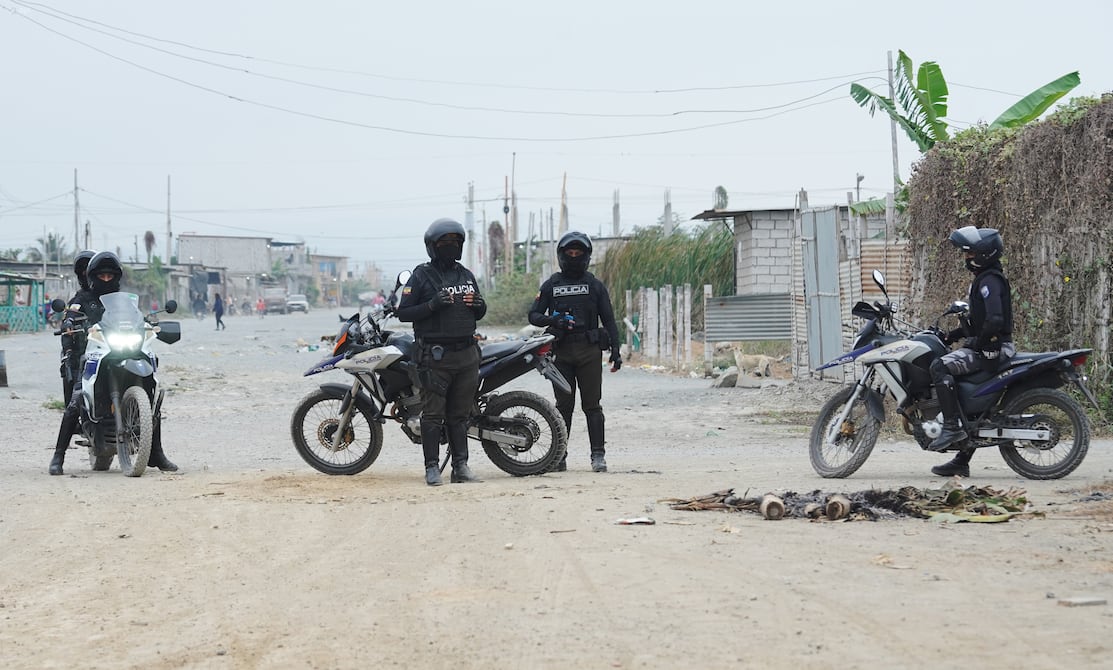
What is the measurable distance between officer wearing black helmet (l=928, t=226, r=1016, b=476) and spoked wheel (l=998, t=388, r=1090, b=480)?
33cm

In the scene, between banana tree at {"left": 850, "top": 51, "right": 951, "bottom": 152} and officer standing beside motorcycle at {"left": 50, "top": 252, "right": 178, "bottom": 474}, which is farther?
banana tree at {"left": 850, "top": 51, "right": 951, "bottom": 152}

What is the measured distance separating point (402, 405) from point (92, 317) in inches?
110

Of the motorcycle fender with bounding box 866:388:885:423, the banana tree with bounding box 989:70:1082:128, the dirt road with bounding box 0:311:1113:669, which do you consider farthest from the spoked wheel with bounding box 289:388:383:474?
the banana tree with bounding box 989:70:1082:128

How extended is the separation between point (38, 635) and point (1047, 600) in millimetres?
3795

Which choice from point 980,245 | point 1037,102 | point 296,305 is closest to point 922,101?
point 1037,102

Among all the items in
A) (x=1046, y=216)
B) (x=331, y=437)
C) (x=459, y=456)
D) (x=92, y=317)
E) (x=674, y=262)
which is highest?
(x=674, y=262)

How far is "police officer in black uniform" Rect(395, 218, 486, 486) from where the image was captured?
932cm

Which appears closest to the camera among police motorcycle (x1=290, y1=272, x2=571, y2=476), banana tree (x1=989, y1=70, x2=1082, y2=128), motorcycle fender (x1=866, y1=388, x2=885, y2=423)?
motorcycle fender (x1=866, y1=388, x2=885, y2=423)

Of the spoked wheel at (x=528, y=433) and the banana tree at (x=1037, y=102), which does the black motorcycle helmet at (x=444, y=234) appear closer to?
the spoked wheel at (x=528, y=433)

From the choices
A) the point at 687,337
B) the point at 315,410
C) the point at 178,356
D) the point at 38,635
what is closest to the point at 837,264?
the point at 687,337

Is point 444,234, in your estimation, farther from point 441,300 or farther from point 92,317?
point 92,317

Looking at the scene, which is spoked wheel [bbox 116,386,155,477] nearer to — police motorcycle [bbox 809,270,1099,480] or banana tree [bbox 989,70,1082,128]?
police motorcycle [bbox 809,270,1099,480]

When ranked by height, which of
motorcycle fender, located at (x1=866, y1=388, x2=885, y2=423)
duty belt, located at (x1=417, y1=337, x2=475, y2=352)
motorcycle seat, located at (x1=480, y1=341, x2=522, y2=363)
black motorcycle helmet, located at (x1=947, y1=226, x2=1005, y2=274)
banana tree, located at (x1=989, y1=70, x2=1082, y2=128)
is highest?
banana tree, located at (x1=989, y1=70, x2=1082, y2=128)

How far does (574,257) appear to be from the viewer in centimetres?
1016
